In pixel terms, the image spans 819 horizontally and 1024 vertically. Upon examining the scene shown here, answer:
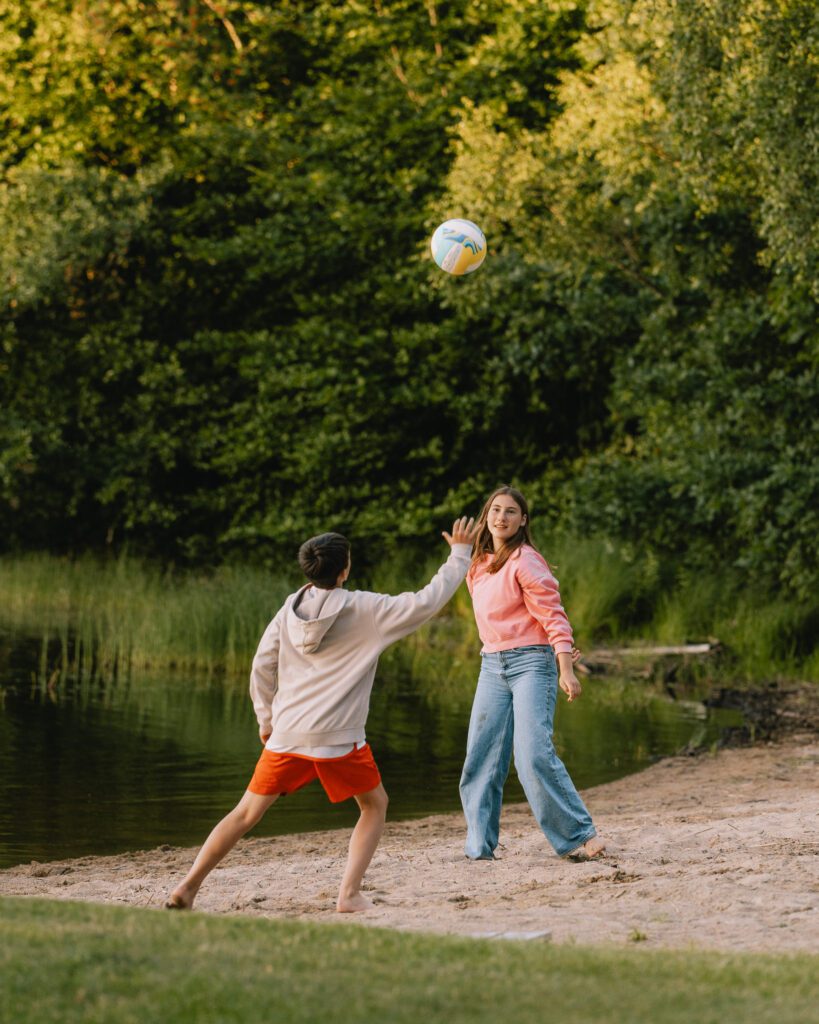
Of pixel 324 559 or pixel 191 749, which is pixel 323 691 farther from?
pixel 191 749

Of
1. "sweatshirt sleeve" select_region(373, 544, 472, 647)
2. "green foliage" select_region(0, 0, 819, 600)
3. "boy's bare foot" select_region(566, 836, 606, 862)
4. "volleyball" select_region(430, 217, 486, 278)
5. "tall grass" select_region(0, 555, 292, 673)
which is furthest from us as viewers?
"green foliage" select_region(0, 0, 819, 600)

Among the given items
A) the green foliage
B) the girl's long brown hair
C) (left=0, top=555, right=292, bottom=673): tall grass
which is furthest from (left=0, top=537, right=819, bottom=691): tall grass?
the girl's long brown hair

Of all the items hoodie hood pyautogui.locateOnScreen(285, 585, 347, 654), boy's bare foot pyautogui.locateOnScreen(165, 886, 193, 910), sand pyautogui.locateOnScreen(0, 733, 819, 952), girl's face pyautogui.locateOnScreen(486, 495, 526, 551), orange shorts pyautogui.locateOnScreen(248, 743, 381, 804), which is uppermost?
girl's face pyautogui.locateOnScreen(486, 495, 526, 551)

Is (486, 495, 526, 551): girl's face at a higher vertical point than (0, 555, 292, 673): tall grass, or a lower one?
higher

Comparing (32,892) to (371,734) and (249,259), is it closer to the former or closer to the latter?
(371,734)

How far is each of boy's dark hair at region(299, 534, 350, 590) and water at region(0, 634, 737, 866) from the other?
10.5ft

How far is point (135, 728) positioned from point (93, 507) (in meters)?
14.1

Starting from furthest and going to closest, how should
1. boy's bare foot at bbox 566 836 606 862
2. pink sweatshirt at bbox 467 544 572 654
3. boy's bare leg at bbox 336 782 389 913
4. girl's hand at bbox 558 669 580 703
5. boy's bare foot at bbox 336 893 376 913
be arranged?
1. boy's bare foot at bbox 566 836 606 862
2. pink sweatshirt at bbox 467 544 572 654
3. girl's hand at bbox 558 669 580 703
4. boy's bare foot at bbox 336 893 376 913
5. boy's bare leg at bbox 336 782 389 913

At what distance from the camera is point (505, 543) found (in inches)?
290

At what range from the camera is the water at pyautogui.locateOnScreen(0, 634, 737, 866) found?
9.41m

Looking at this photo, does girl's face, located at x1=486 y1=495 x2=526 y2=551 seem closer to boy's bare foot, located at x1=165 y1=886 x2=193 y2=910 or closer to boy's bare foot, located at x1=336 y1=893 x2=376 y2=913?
boy's bare foot, located at x1=336 y1=893 x2=376 y2=913

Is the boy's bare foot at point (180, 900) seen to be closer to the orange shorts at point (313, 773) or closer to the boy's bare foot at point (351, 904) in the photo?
the orange shorts at point (313, 773)

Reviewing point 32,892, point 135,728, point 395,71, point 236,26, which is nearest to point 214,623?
point 135,728

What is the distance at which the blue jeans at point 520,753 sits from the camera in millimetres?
7305
